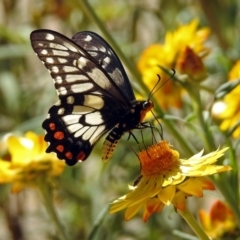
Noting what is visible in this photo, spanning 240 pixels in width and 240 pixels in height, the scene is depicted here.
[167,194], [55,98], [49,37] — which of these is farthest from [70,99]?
[55,98]

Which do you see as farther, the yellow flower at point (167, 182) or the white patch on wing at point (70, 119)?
the white patch on wing at point (70, 119)

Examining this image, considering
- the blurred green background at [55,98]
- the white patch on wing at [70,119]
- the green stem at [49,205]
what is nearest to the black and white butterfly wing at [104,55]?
the white patch on wing at [70,119]

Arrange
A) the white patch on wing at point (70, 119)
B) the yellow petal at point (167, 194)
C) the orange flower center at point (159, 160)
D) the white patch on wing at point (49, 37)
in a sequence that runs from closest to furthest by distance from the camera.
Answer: the yellow petal at point (167, 194) → the orange flower center at point (159, 160) → the white patch on wing at point (49, 37) → the white patch on wing at point (70, 119)

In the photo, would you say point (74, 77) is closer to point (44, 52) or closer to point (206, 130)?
point (44, 52)

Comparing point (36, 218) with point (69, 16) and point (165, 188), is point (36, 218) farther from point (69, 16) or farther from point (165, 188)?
point (165, 188)

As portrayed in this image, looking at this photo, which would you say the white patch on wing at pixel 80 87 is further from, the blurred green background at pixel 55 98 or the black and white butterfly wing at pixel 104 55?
the blurred green background at pixel 55 98

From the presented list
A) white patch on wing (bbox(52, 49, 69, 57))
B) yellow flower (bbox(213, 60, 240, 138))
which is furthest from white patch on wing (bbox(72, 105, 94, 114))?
yellow flower (bbox(213, 60, 240, 138))

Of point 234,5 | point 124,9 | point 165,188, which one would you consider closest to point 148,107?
point 165,188
